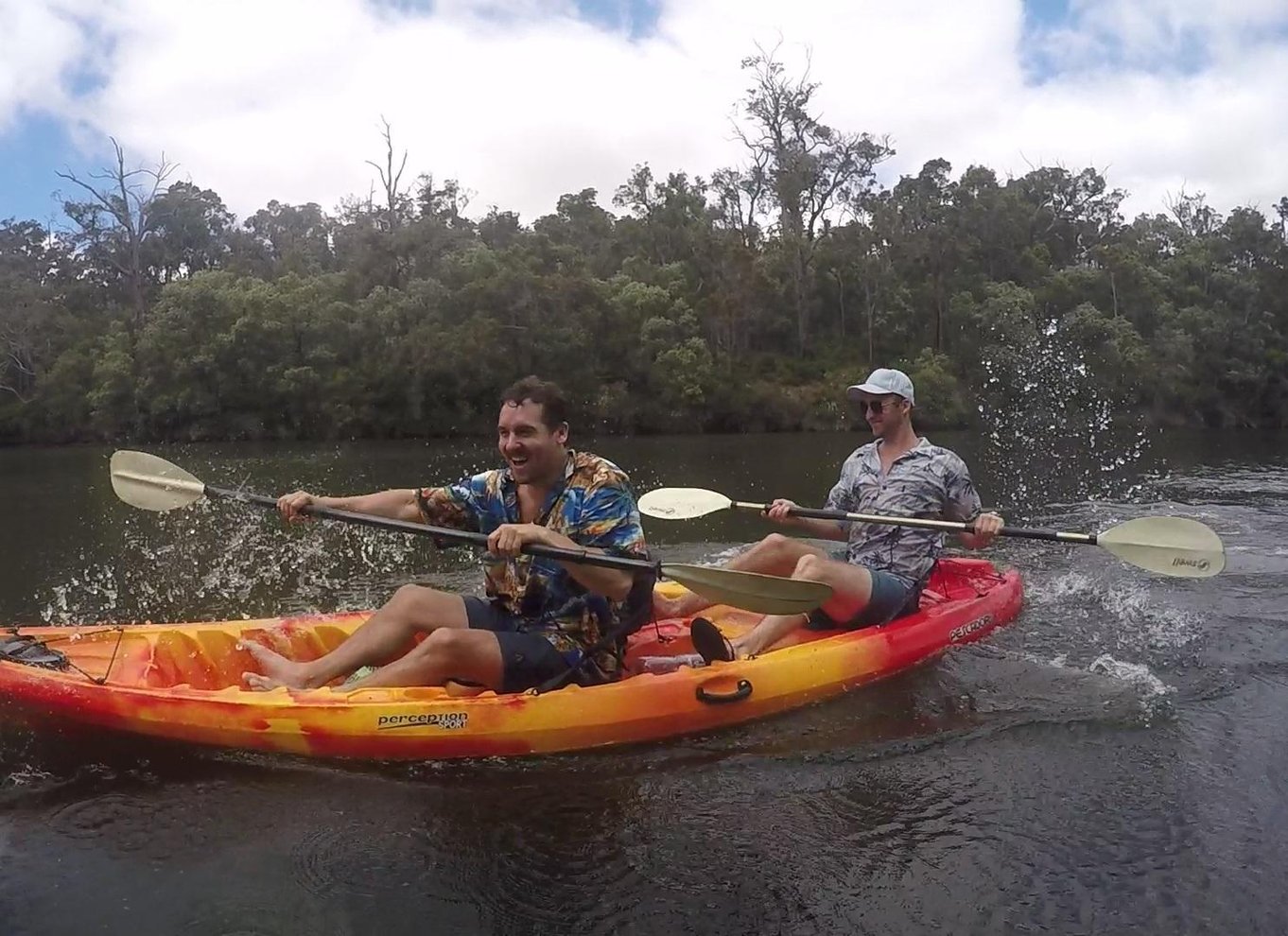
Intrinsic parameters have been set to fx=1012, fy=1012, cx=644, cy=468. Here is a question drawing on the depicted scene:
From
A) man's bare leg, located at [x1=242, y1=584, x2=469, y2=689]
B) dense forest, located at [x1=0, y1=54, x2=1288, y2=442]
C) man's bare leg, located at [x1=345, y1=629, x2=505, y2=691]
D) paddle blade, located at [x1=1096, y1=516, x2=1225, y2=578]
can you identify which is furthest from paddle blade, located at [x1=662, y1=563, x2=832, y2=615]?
dense forest, located at [x1=0, y1=54, x2=1288, y2=442]

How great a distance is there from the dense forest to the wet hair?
90.4 ft

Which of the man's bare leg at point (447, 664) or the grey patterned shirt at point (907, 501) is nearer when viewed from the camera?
the man's bare leg at point (447, 664)

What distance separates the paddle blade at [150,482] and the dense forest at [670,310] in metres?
25.9

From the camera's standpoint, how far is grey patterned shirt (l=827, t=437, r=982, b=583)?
18.1 ft

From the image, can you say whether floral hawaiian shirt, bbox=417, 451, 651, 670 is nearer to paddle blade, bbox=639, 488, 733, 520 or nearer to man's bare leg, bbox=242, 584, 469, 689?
man's bare leg, bbox=242, 584, 469, 689

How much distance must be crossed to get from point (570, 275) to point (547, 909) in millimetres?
31232

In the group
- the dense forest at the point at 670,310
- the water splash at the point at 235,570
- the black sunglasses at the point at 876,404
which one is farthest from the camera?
the dense forest at the point at 670,310

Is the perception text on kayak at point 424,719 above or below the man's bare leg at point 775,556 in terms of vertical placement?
below

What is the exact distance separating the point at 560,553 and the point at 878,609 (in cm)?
222

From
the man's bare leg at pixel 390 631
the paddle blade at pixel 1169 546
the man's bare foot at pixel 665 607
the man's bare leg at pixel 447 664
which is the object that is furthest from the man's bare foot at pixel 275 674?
the paddle blade at pixel 1169 546

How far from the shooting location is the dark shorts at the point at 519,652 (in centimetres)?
421

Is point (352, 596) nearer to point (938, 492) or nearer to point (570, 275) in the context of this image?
point (938, 492)

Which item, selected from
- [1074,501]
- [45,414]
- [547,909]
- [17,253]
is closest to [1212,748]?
[547,909]

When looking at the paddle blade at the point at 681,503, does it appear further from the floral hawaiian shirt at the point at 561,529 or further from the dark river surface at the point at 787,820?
the floral hawaiian shirt at the point at 561,529
